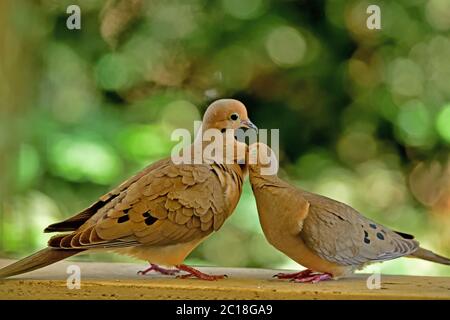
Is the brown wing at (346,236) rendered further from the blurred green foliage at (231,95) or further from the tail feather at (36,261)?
the tail feather at (36,261)

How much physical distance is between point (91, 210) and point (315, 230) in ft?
1.23

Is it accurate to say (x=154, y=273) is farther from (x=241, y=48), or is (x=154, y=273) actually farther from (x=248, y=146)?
(x=241, y=48)

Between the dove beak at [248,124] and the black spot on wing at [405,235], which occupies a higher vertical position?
the dove beak at [248,124]

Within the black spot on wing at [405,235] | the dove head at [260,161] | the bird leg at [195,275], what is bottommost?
the bird leg at [195,275]

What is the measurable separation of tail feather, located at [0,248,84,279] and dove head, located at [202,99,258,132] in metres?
0.30

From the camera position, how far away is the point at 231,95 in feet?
4.00

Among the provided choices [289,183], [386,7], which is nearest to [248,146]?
[289,183]

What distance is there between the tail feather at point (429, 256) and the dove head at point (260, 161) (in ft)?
0.97

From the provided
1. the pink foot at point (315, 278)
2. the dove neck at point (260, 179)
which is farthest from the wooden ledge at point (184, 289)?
the dove neck at point (260, 179)

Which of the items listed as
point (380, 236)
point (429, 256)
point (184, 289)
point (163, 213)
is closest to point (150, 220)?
point (163, 213)

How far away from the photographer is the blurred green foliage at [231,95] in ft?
4.00

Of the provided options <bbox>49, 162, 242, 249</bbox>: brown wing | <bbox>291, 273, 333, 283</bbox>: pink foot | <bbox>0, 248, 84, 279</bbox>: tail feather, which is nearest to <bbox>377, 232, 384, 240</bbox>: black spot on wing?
<bbox>291, 273, 333, 283</bbox>: pink foot

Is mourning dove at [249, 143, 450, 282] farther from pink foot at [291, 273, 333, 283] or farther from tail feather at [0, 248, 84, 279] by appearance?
tail feather at [0, 248, 84, 279]

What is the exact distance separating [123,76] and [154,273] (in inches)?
14.0
